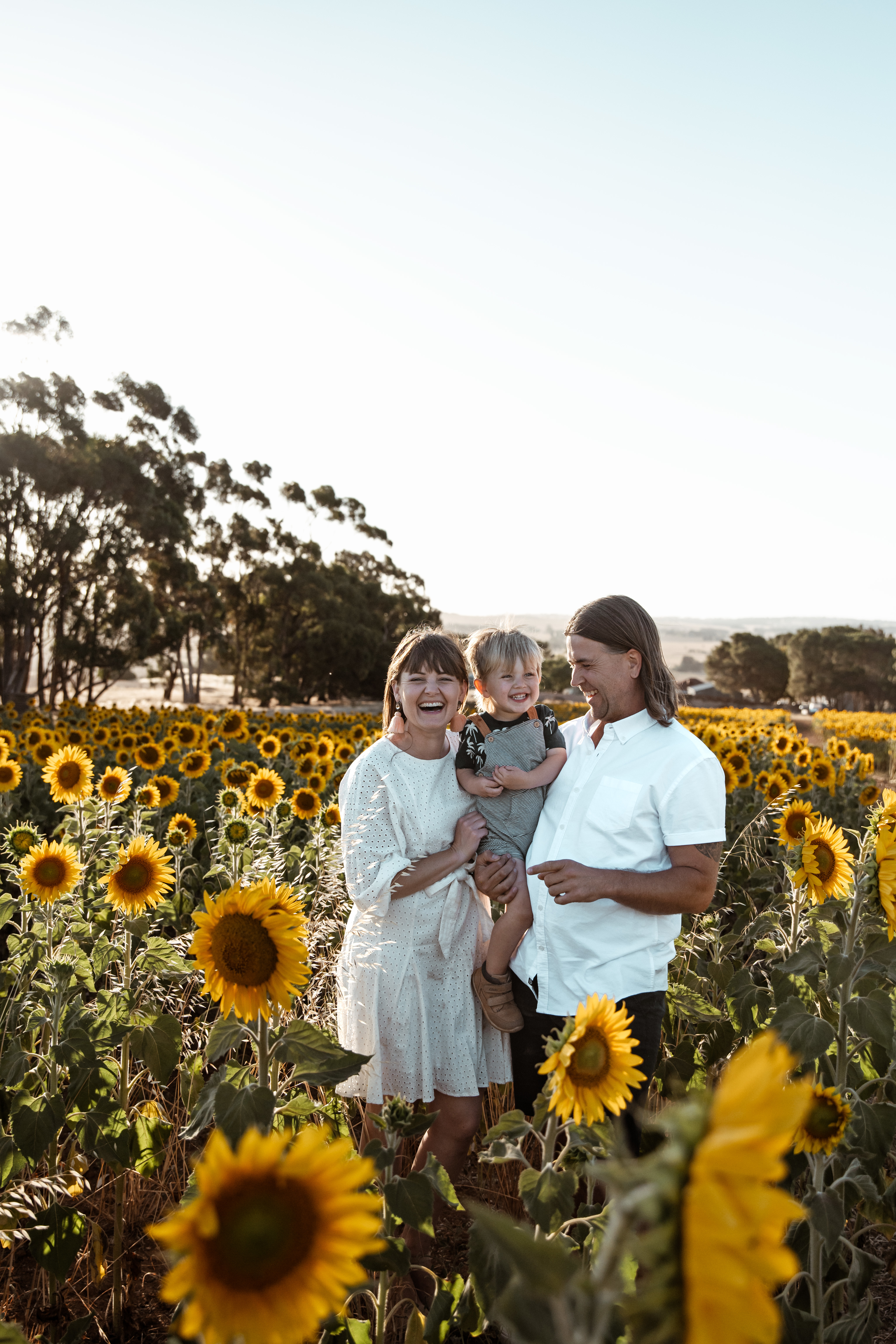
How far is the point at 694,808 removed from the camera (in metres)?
2.77

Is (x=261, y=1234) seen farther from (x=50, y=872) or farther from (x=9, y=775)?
(x=9, y=775)

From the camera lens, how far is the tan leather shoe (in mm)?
3014

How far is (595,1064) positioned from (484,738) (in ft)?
6.04

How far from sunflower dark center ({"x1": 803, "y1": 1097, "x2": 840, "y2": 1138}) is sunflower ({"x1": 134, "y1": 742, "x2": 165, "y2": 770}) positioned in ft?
22.7

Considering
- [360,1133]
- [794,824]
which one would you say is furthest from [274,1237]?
[794,824]

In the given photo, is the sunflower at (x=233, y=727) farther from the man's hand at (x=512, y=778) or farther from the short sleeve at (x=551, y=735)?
the man's hand at (x=512, y=778)

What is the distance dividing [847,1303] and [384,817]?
1898mm

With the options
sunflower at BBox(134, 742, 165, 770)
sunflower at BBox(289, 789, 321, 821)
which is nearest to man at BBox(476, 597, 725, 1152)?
sunflower at BBox(289, 789, 321, 821)

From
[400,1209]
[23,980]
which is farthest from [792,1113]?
[23,980]

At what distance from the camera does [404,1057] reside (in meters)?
2.98

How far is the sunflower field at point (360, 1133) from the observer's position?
2.42 ft

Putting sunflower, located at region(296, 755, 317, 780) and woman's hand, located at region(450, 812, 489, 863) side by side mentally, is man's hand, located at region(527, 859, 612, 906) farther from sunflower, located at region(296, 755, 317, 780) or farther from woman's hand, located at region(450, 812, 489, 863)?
sunflower, located at region(296, 755, 317, 780)

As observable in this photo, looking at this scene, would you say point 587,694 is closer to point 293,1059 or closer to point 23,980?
point 293,1059

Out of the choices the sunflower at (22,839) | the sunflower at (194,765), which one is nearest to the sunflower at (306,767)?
the sunflower at (194,765)
